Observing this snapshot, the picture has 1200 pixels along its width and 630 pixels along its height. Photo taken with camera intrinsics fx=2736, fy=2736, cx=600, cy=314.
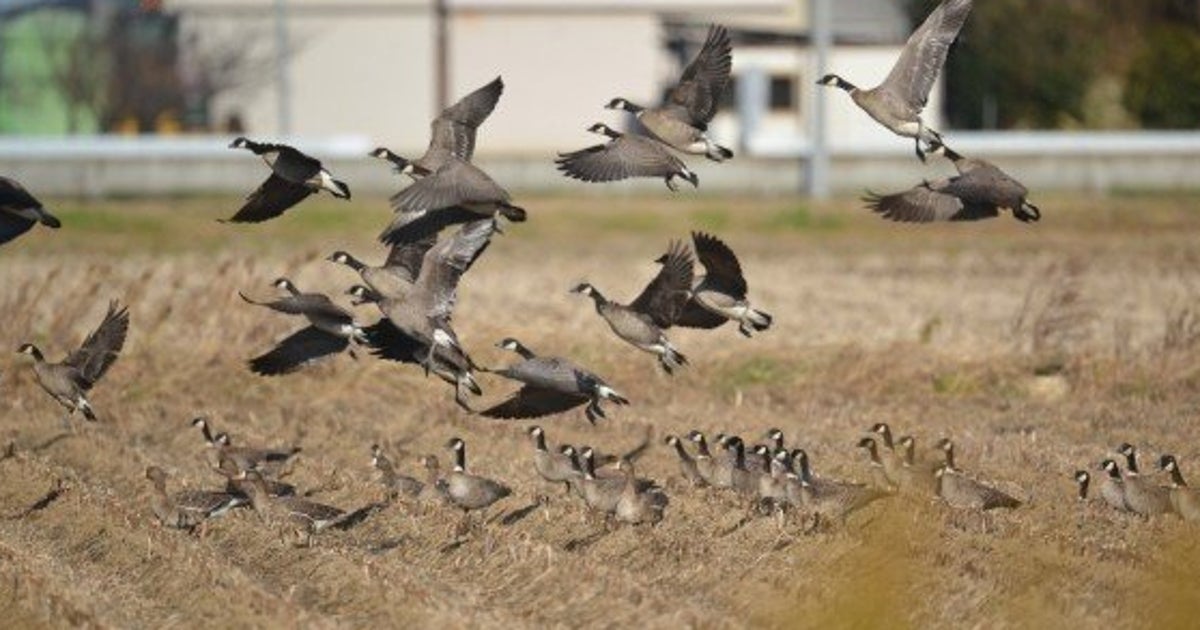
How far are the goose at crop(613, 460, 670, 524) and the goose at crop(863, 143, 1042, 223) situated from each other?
2323mm

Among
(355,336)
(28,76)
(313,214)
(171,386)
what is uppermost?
(355,336)

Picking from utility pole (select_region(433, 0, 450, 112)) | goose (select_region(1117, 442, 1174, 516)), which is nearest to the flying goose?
goose (select_region(1117, 442, 1174, 516))

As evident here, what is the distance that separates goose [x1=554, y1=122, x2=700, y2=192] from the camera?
602 inches

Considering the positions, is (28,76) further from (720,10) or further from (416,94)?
(720,10)

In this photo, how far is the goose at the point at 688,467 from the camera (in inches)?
606

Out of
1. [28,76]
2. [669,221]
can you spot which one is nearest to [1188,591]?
[669,221]

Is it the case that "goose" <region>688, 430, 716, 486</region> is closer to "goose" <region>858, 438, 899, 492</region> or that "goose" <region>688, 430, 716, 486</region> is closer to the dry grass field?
the dry grass field

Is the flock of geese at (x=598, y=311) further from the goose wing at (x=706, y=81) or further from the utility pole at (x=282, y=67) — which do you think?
the utility pole at (x=282, y=67)

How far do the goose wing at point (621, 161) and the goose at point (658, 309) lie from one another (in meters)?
0.46

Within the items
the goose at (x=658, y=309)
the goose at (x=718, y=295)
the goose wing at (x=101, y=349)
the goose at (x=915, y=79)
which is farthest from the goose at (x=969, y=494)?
the goose wing at (x=101, y=349)

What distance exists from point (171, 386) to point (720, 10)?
42347 mm

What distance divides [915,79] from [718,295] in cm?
177

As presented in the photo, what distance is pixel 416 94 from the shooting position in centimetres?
5966

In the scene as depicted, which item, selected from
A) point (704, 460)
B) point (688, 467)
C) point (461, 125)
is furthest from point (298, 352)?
point (704, 460)
